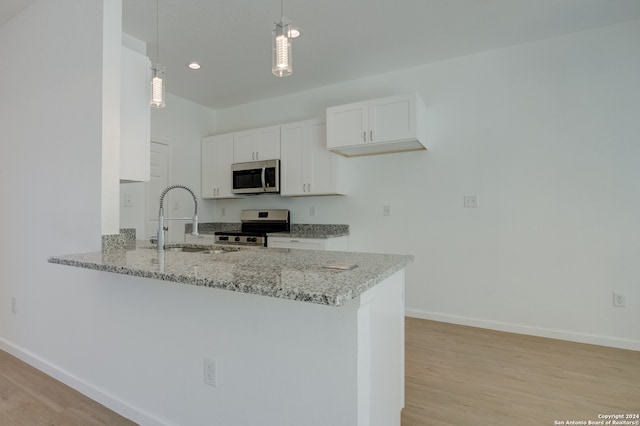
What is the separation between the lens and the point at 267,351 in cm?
131

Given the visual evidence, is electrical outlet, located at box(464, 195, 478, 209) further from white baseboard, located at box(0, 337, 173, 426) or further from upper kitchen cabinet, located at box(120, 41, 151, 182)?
white baseboard, located at box(0, 337, 173, 426)

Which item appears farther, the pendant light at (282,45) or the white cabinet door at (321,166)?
the white cabinet door at (321,166)

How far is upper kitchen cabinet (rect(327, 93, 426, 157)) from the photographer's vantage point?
3.21 metres

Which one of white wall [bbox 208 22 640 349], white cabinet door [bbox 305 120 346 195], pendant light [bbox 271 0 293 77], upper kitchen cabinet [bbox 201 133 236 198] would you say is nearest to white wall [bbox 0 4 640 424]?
white wall [bbox 208 22 640 349]

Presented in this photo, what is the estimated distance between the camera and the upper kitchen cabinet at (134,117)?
2.22 m

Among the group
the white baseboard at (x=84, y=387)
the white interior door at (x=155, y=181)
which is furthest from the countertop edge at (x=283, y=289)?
the white interior door at (x=155, y=181)

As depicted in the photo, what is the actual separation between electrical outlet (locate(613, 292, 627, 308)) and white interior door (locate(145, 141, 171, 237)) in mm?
4719

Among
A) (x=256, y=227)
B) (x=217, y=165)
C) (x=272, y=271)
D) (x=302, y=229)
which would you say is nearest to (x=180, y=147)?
(x=217, y=165)

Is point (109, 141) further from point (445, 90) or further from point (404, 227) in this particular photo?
point (445, 90)

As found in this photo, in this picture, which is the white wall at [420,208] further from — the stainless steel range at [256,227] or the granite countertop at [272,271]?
the stainless steel range at [256,227]

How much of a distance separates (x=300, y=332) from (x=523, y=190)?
2.77m

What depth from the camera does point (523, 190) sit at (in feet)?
10.0

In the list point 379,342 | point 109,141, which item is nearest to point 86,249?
point 109,141

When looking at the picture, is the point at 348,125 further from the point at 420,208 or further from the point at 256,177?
the point at 256,177
